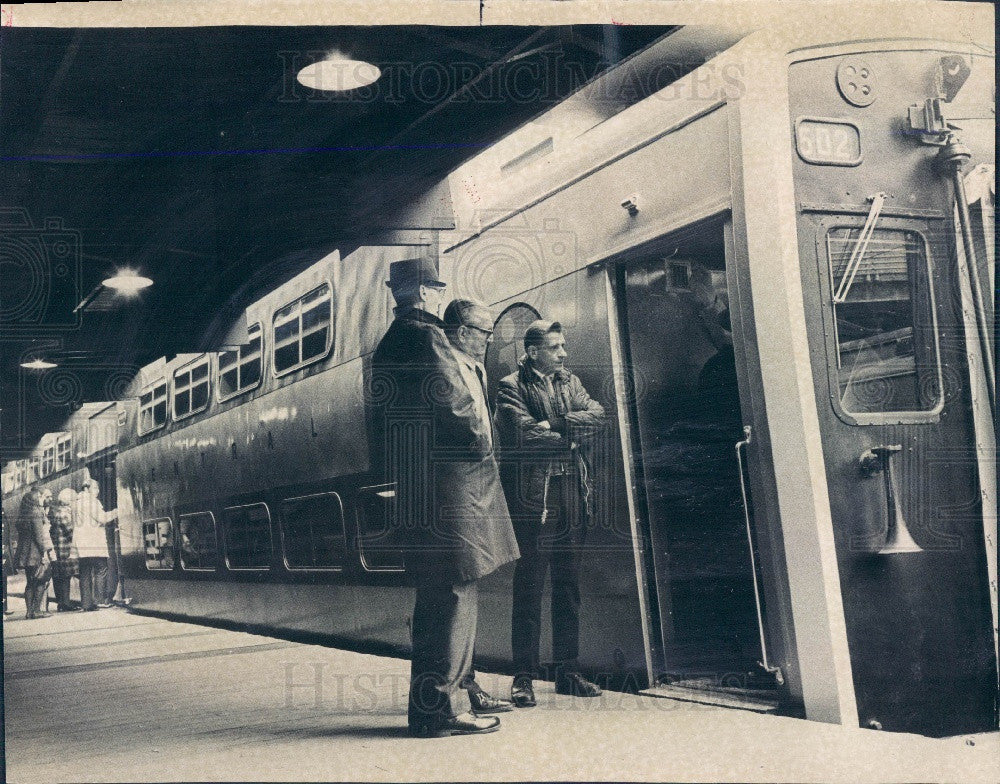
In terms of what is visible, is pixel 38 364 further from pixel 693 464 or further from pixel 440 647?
pixel 693 464

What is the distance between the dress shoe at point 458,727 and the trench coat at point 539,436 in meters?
0.68

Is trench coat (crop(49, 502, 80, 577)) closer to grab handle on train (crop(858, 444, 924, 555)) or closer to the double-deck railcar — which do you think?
Answer: the double-deck railcar

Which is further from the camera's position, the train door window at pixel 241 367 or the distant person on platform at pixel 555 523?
the train door window at pixel 241 367

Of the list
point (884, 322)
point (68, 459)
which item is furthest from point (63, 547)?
point (884, 322)

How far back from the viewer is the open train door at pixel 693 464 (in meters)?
3.25

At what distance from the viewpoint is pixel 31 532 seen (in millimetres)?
3439

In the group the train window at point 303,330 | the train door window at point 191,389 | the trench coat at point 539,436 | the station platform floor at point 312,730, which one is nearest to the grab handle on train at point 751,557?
the station platform floor at point 312,730

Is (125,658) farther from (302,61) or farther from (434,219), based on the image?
(302,61)

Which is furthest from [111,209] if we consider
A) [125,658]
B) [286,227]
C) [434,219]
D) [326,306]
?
[125,658]

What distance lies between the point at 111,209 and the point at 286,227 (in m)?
0.62

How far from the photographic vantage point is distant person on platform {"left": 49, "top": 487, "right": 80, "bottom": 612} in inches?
136

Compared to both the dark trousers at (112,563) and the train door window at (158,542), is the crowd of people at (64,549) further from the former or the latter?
the train door window at (158,542)

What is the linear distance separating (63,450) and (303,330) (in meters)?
0.92

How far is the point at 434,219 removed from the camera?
11.1 ft
